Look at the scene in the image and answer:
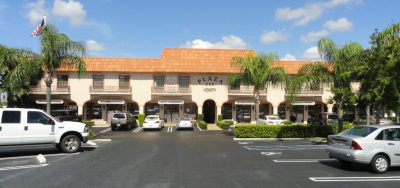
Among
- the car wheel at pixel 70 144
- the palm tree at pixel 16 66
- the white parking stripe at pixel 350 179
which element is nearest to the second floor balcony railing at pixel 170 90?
the palm tree at pixel 16 66

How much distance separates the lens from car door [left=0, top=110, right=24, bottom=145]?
1530cm

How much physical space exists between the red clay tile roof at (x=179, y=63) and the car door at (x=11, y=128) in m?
25.8

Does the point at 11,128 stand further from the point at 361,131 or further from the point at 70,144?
the point at 361,131

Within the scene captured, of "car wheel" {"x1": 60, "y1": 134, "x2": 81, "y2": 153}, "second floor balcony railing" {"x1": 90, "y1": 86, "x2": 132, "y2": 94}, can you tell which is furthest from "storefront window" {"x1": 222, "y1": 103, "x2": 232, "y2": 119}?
"car wheel" {"x1": 60, "y1": 134, "x2": 81, "y2": 153}

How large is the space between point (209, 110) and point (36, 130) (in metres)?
30.9

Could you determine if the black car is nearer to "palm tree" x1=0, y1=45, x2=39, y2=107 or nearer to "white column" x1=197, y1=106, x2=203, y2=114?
"palm tree" x1=0, y1=45, x2=39, y2=107

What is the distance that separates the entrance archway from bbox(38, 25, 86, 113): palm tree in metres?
23.3

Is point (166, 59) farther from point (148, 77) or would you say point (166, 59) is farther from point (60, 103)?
point (60, 103)

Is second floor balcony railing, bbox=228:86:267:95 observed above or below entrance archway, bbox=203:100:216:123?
above

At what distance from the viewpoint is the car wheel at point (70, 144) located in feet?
54.5

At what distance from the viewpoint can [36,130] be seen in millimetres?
15898

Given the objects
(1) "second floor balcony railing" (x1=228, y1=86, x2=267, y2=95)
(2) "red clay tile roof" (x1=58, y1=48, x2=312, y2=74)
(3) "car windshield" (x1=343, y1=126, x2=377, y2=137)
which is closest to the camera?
(3) "car windshield" (x1=343, y1=126, x2=377, y2=137)

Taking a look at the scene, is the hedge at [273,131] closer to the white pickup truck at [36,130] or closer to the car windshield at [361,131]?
the white pickup truck at [36,130]

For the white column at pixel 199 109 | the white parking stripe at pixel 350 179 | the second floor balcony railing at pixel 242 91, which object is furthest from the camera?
the second floor balcony railing at pixel 242 91
